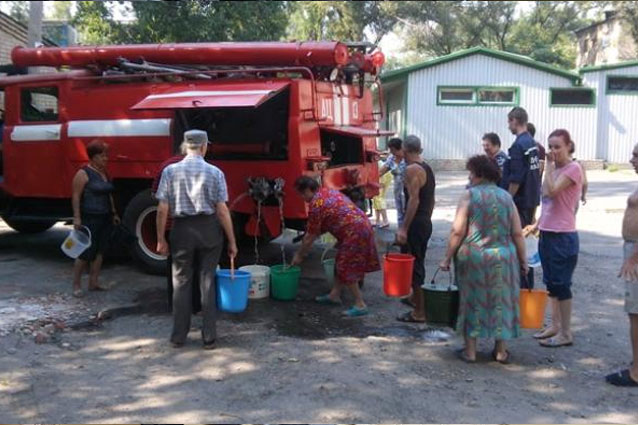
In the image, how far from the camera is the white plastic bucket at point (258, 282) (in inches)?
263

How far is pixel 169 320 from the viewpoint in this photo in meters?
6.17

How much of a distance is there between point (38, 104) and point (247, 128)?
10.1 ft

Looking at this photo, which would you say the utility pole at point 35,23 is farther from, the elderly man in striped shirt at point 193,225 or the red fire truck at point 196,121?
the elderly man in striped shirt at point 193,225

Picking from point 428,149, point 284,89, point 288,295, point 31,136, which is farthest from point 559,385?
point 428,149

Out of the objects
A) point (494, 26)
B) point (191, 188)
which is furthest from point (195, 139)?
point (494, 26)

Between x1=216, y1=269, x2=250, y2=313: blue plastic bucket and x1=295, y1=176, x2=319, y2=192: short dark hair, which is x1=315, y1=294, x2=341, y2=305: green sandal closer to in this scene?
x1=216, y1=269, x2=250, y2=313: blue plastic bucket

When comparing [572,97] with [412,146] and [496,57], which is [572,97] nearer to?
[496,57]

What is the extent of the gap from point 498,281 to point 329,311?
210 cm

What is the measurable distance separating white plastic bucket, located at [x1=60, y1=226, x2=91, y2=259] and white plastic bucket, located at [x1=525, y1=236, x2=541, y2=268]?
440 cm

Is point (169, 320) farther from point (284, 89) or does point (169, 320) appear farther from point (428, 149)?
point (428, 149)

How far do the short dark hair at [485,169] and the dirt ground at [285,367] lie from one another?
1430mm

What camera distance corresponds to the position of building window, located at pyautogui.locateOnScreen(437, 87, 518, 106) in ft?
77.4

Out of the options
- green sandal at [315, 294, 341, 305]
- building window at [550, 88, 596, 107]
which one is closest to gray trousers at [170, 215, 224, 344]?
green sandal at [315, 294, 341, 305]

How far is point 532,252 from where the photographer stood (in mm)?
6668
